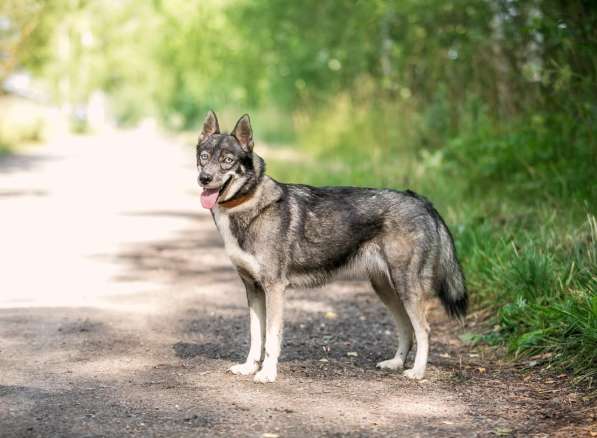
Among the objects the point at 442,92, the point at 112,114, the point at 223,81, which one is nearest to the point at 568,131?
the point at 442,92

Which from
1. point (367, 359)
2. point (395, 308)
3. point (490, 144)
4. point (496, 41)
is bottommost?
point (367, 359)

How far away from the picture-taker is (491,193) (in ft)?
33.8

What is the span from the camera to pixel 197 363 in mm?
5766

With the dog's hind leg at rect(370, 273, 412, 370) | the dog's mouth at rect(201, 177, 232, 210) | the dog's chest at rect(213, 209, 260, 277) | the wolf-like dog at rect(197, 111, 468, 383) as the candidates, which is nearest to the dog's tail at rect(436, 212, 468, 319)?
the wolf-like dog at rect(197, 111, 468, 383)

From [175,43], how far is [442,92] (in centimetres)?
3673

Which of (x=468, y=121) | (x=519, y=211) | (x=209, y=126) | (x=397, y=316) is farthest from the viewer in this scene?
(x=468, y=121)

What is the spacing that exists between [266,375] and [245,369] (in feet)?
0.75

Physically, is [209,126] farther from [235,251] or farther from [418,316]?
[418,316]

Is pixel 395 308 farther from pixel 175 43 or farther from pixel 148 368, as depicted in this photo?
pixel 175 43

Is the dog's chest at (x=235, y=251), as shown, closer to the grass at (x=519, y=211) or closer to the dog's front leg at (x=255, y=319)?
the dog's front leg at (x=255, y=319)

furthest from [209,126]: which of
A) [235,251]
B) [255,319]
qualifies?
[255,319]

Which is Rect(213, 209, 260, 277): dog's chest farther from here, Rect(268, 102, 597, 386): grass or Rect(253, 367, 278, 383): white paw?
Rect(268, 102, 597, 386): grass

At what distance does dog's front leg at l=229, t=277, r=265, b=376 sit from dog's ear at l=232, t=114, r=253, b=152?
2.97ft

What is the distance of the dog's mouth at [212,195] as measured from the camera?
549 centimetres
